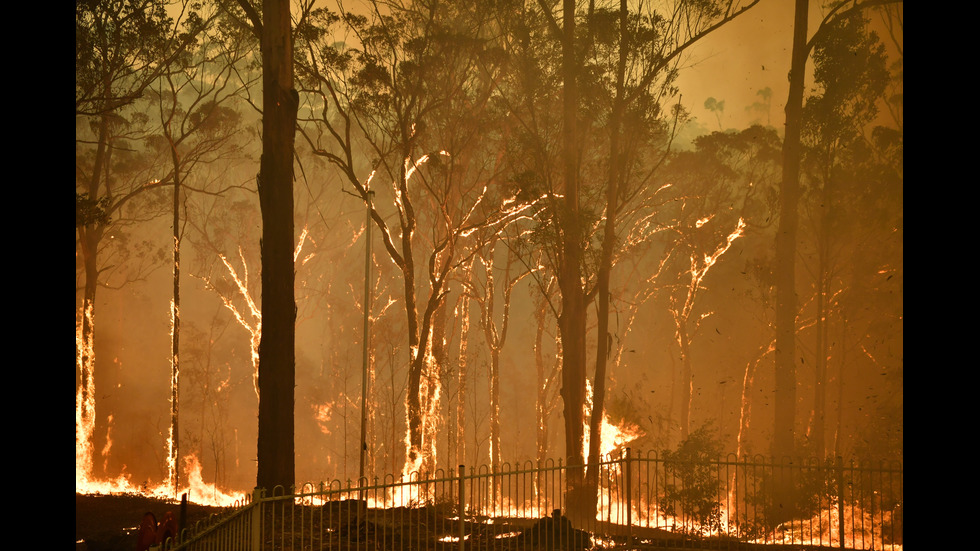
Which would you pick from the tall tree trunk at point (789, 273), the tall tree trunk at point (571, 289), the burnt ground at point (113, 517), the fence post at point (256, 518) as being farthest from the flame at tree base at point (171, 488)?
the tall tree trunk at point (789, 273)

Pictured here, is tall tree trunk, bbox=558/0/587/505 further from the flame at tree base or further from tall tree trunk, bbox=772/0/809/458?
the flame at tree base

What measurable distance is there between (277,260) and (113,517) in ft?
19.4

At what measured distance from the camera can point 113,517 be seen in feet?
44.8

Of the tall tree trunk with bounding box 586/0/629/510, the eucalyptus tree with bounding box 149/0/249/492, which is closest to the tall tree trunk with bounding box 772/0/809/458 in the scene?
the tall tree trunk with bounding box 586/0/629/510

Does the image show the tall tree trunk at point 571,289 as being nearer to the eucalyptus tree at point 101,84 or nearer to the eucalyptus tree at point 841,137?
→ the eucalyptus tree at point 841,137

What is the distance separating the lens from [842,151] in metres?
24.8

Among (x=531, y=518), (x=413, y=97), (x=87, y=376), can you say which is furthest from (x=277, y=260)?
(x=87, y=376)

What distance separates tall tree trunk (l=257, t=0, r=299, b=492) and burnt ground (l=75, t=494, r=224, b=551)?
4.52 ft

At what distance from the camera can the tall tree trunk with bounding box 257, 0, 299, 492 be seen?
37.5ft

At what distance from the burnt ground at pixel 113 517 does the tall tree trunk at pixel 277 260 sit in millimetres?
1376

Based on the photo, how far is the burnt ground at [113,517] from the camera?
1067 cm

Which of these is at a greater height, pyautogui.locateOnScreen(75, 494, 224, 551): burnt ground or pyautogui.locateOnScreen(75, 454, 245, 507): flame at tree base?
pyautogui.locateOnScreen(75, 494, 224, 551): burnt ground

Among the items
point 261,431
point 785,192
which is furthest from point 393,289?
point 261,431

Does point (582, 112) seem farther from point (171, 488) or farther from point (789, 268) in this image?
point (171, 488)
